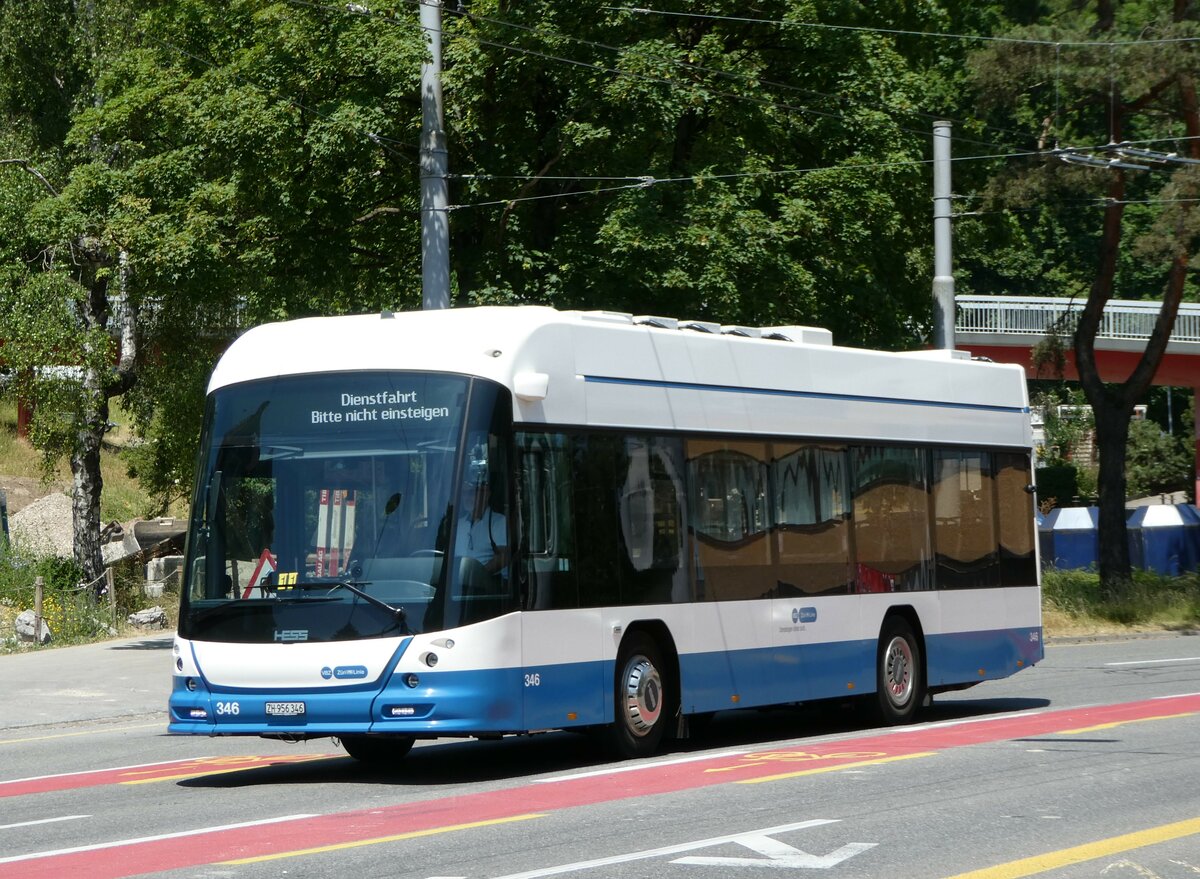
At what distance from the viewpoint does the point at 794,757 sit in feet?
42.4

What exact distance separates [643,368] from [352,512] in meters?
2.72

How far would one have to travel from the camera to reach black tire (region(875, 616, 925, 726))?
15820 millimetres

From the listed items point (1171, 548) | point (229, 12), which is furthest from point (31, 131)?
point (1171, 548)

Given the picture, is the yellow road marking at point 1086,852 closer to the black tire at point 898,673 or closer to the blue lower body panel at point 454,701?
the blue lower body panel at point 454,701

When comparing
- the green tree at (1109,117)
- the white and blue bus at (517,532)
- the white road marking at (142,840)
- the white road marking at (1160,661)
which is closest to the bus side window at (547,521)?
the white and blue bus at (517,532)

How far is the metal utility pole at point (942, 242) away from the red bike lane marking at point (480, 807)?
11037 millimetres

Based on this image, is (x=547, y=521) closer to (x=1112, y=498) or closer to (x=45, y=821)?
(x=45, y=821)

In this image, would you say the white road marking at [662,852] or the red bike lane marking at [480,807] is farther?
the red bike lane marking at [480,807]

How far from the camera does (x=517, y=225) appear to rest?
82.3 ft

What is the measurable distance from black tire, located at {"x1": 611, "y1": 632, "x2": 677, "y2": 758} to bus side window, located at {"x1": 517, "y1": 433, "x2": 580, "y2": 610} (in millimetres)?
777

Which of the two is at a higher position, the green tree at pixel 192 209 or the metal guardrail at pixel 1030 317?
the metal guardrail at pixel 1030 317

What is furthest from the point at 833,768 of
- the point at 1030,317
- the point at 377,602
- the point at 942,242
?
the point at 1030,317

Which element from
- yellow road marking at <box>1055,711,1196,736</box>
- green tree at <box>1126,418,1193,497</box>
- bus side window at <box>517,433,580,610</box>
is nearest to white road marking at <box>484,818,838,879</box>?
bus side window at <box>517,433,580,610</box>

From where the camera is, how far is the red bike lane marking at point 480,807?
28.4 ft
